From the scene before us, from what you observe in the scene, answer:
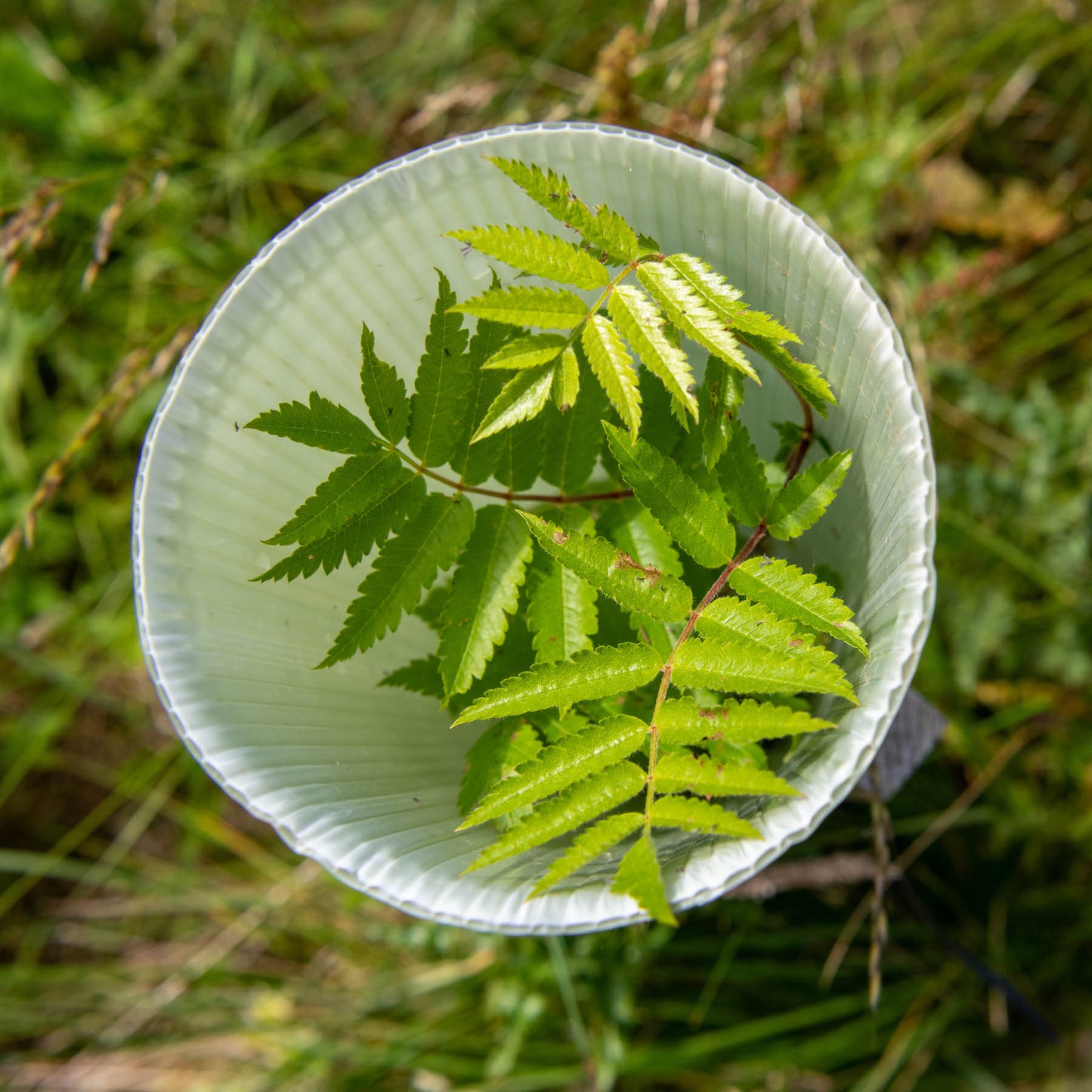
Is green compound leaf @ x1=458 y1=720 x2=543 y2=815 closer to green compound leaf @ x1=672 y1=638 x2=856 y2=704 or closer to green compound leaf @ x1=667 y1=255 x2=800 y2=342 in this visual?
green compound leaf @ x1=672 y1=638 x2=856 y2=704

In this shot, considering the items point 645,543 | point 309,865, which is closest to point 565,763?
point 645,543

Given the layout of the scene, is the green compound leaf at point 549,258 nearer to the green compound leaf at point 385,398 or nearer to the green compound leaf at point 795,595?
the green compound leaf at point 385,398

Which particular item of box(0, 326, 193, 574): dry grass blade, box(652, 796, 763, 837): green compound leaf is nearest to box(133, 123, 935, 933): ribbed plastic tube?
box(652, 796, 763, 837): green compound leaf

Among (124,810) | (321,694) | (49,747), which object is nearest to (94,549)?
(49,747)

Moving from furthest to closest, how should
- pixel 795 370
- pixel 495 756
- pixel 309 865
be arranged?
pixel 309 865 < pixel 495 756 < pixel 795 370

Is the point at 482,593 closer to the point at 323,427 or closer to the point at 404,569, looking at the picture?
the point at 404,569

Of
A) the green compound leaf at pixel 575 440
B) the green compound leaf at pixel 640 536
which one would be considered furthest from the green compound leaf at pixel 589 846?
the green compound leaf at pixel 575 440
